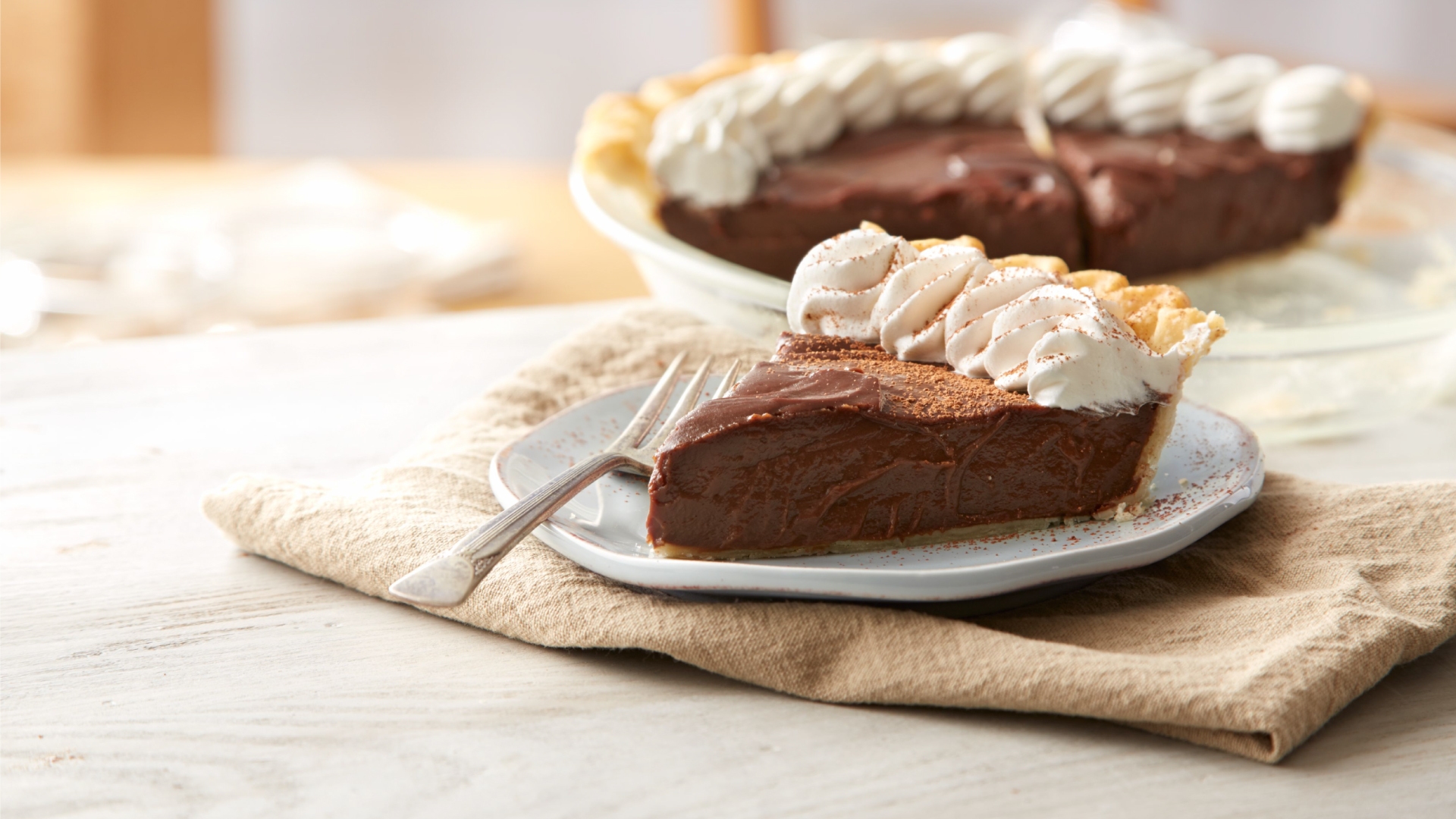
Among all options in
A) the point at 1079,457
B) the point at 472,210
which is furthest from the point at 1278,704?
the point at 472,210

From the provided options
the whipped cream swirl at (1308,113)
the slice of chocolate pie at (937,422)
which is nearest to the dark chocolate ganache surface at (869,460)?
the slice of chocolate pie at (937,422)

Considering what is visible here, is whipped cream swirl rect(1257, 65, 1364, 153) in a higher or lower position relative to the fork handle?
higher

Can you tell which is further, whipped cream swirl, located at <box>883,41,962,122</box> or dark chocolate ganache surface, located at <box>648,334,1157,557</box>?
whipped cream swirl, located at <box>883,41,962,122</box>

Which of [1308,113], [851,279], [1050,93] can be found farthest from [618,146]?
[1308,113]

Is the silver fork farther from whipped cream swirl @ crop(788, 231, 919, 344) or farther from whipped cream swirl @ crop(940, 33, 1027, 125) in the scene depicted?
whipped cream swirl @ crop(940, 33, 1027, 125)

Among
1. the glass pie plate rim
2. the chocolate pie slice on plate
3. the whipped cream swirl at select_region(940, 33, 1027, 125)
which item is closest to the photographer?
the chocolate pie slice on plate

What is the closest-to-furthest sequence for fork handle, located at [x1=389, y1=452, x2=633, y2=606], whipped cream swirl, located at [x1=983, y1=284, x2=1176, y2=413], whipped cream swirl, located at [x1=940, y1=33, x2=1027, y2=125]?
fork handle, located at [x1=389, y1=452, x2=633, y2=606]
whipped cream swirl, located at [x1=983, y1=284, x2=1176, y2=413]
whipped cream swirl, located at [x1=940, y1=33, x2=1027, y2=125]

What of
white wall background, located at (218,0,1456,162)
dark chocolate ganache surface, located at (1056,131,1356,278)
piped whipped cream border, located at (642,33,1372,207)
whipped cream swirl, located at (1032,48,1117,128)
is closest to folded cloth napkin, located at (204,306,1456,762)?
dark chocolate ganache surface, located at (1056,131,1356,278)

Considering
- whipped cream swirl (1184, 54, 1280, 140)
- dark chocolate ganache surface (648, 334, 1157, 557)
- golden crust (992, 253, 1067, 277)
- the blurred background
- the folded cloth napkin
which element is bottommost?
the blurred background
